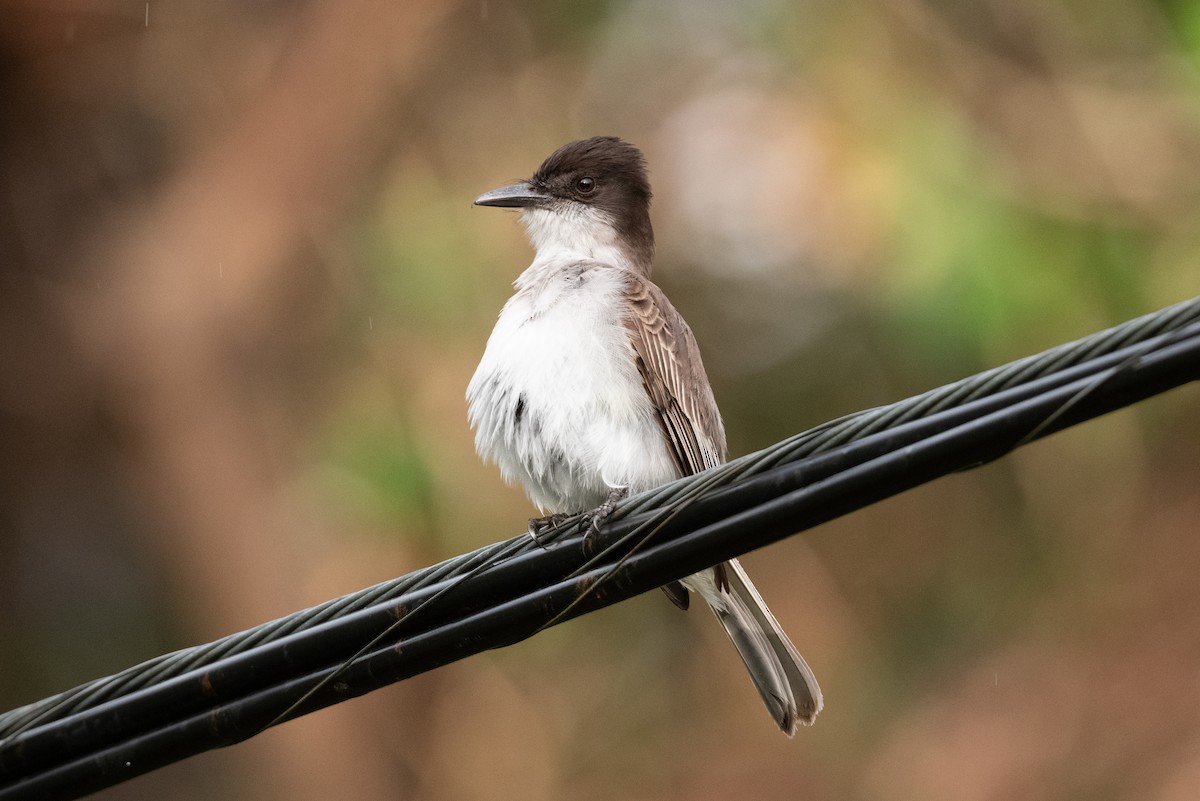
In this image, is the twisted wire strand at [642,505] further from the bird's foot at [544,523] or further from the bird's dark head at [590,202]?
the bird's dark head at [590,202]

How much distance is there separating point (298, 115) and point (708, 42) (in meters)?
3.28

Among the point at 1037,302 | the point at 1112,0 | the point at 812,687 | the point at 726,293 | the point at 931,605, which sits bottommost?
the point at 931,605

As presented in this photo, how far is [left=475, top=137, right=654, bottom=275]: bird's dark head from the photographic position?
252 inches

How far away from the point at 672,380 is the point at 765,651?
1.05 metres

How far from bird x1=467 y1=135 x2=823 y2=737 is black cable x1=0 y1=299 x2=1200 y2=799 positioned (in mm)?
1128

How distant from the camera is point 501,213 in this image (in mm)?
10453

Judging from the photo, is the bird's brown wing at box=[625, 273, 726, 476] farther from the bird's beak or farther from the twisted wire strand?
the twisted wire strand

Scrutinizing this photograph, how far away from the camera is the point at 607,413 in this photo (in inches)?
198

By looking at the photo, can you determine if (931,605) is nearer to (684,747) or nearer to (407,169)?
(684,747)

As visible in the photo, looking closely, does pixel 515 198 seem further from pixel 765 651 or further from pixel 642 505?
pixel 642 505

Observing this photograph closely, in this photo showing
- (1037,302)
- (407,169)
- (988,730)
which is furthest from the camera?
(407,169)

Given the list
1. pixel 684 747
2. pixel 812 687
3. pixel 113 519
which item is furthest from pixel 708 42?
pixel 812 687

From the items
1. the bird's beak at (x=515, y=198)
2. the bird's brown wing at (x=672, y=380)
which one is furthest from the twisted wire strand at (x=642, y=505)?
the bird's beak at (x=515, y=198)

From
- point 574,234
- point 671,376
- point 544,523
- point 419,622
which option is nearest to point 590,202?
point 574,234
